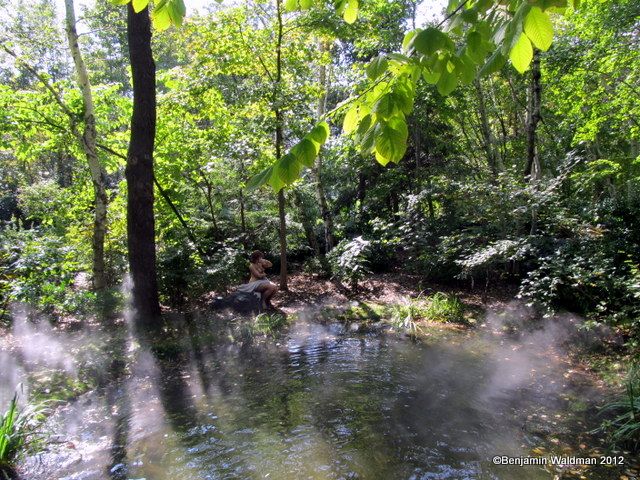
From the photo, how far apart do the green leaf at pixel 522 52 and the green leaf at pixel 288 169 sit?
791 millimetres

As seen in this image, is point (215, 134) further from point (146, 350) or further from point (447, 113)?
point (447, 113)

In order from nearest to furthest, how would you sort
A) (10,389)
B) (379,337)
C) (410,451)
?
(410,451) → (10,389) → (379,337)

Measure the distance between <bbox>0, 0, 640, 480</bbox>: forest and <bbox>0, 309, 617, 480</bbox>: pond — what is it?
1.3 inches

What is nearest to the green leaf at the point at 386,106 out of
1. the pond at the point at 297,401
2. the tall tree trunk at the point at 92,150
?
the pond at the point at 297,401

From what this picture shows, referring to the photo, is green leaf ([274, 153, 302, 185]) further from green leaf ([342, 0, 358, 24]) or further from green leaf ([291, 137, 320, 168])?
green leaf ([342, 0, 358, 24])

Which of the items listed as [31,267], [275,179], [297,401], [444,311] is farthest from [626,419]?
[31,267]

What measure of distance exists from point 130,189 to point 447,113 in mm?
8960

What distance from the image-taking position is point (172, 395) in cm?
486

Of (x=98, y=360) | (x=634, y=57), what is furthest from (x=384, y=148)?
(x=634, y=57)

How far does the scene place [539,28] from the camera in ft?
3.95

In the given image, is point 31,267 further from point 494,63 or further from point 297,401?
point 494,63

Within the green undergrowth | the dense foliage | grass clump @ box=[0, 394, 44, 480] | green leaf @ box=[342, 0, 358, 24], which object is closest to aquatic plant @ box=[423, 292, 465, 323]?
the green undergrowth

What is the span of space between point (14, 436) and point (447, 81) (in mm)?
4320

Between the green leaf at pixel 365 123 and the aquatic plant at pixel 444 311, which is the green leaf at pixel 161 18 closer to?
the green leaf at pixel 365 123
